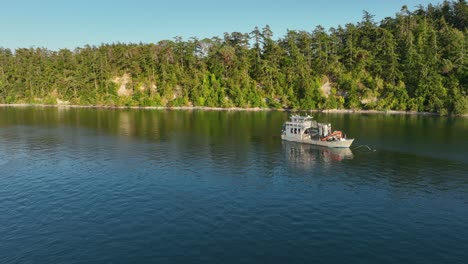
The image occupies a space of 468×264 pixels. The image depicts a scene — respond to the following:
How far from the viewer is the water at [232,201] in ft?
120

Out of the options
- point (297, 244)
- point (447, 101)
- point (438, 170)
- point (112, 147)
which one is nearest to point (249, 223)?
point (297, 244)

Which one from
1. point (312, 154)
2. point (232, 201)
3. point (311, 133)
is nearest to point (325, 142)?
point (311, 133)

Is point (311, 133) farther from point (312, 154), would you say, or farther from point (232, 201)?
point (232, 201)

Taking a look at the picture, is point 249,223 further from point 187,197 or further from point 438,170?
point 438,170

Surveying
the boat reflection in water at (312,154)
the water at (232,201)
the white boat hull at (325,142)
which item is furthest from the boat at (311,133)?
the water at (232,201)

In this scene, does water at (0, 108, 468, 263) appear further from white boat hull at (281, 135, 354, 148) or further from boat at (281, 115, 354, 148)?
boat at (281, 115, 354, 148)

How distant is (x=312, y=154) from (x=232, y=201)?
3961cm

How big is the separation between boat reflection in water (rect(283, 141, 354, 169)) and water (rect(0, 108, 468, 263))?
47cm

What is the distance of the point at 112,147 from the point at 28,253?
188 ft

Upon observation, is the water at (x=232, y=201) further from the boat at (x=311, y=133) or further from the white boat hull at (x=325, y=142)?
the boat at (x=311, y=133)

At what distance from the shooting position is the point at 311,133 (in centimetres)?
10188

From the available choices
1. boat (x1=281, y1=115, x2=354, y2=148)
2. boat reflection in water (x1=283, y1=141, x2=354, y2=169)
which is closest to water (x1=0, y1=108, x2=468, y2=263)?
boat reflection in water (x1=283, y1=141, x2=354, y2=169)

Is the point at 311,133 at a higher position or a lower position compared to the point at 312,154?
higher

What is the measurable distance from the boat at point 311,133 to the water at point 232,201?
4826 mm
